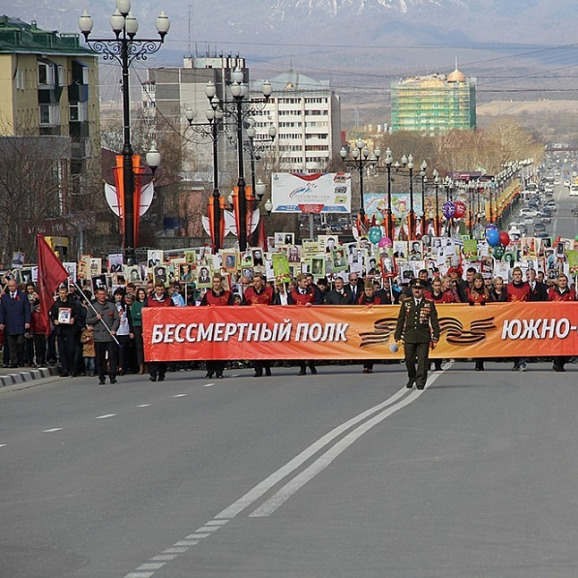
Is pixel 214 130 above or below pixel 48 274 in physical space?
above

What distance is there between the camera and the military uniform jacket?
23.9m

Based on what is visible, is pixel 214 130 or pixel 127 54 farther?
pixel 214 130

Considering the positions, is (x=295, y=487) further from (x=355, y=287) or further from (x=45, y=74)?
(x=45, y=74)

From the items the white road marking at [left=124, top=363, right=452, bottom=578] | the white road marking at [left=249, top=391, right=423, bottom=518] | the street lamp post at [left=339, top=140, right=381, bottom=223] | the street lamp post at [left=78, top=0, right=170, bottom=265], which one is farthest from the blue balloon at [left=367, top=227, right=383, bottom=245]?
the white road marking at [left=249, top=391, right=423, bottom=518]

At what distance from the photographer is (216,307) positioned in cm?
2842

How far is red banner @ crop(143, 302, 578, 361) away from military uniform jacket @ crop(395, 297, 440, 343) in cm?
403

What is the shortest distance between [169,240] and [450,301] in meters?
60.4

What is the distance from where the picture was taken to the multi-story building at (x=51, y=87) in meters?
88.1

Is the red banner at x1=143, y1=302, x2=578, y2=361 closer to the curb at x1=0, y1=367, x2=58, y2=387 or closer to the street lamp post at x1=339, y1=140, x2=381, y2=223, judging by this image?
the curb at x1=0, y1=367, x2=58, y2=387

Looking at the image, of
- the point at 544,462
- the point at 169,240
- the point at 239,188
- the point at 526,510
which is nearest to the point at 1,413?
the point at 544,462

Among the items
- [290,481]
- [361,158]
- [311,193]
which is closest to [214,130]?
[311,193]

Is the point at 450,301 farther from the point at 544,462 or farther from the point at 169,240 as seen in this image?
the point at 169,240

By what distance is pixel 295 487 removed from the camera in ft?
42.3

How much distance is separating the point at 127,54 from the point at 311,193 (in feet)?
112
